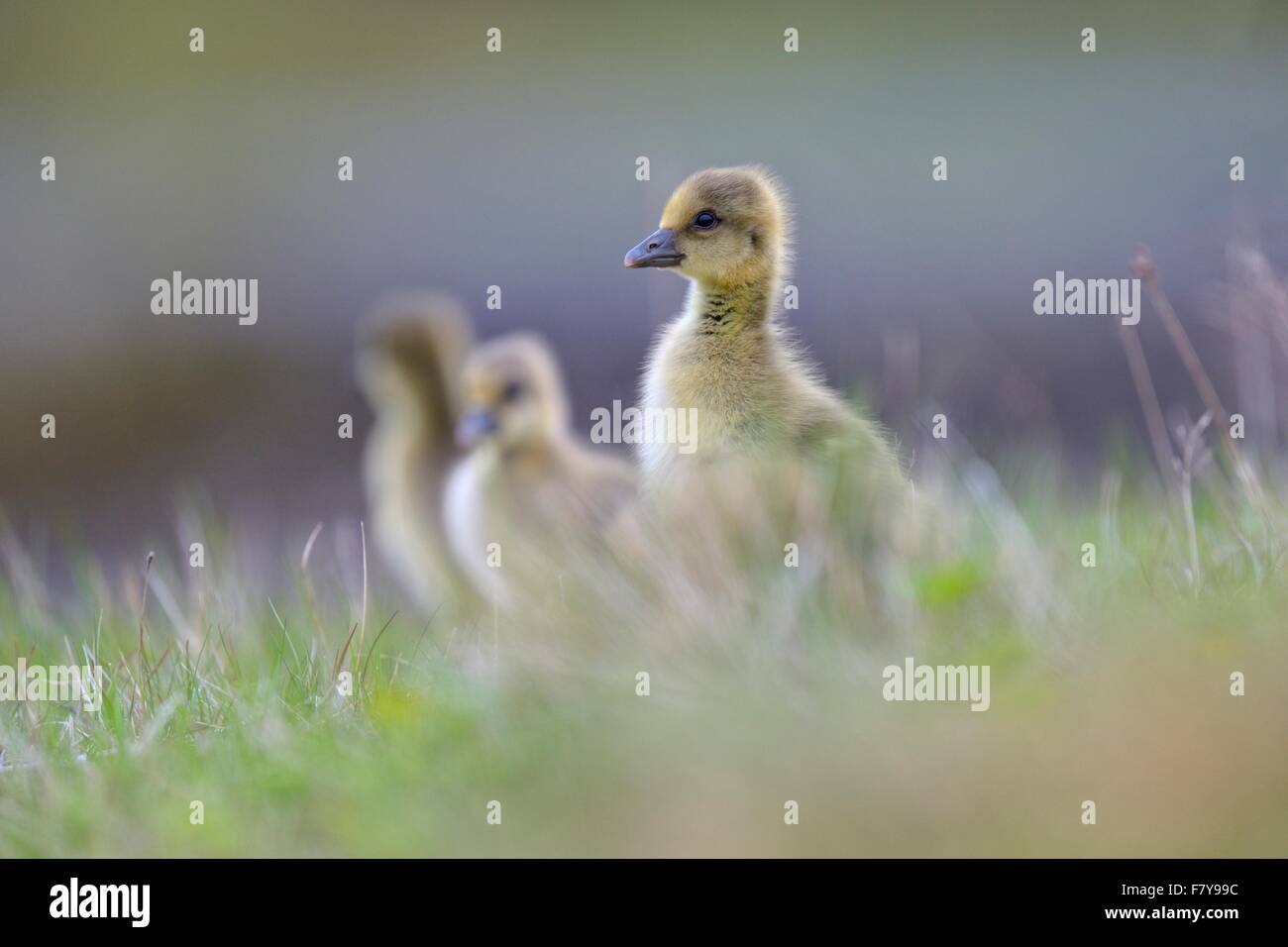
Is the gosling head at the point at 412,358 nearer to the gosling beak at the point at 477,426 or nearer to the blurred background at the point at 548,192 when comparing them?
the gosling beak at the point at 477,426

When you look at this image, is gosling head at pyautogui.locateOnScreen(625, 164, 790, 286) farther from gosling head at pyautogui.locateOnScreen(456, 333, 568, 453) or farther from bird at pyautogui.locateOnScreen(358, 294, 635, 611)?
gosling head at pyautogui.locateOnScreen(456, 333, 568, 453)

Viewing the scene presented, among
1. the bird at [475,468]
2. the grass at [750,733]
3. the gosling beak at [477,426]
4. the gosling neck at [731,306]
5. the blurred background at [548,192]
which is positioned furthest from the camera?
the blurred background at [548,192]

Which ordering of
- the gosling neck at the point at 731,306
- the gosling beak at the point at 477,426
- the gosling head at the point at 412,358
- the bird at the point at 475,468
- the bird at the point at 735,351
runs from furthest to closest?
1. the gosling head at the point at 412,358
2. the gosling beak at the point at 477,426
3. the gosling neck at the point at 731,306
4. the bird at the point at 475,468
5. the bird at the point at 735,351

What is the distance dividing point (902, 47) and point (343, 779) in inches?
629

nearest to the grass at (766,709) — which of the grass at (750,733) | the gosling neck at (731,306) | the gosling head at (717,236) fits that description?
the grass at (750,733)

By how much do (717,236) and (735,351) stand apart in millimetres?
464

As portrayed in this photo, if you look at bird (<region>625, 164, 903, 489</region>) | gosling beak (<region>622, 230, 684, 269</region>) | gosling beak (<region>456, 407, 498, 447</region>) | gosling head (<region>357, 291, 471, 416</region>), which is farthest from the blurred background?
gosling beak (<region>622, 230, 684, 269</region>)

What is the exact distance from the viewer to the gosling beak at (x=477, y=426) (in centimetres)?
732

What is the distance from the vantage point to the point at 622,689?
371 centimetres

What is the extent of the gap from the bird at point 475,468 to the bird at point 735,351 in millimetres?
460

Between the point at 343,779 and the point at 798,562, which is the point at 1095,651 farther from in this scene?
the point at 343,779

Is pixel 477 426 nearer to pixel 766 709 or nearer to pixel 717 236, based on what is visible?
pixel 717 236

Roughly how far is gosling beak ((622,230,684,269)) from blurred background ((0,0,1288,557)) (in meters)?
4.01

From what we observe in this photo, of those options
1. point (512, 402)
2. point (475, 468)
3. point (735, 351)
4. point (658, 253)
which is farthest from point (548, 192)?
point (735, 351)
